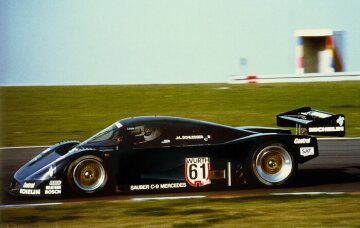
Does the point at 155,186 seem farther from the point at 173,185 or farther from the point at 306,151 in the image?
the point at 306,151

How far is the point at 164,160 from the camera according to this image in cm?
A: 782

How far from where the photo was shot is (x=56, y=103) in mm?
20391

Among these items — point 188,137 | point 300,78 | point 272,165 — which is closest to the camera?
point 188,137

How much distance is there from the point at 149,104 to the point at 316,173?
1051 centimetres

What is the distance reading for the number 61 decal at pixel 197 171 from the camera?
7.86 m

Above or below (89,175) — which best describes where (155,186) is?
below

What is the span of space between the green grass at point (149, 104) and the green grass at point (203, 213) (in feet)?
22.2

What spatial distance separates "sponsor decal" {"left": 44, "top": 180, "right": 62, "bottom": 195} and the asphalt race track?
0.36ft

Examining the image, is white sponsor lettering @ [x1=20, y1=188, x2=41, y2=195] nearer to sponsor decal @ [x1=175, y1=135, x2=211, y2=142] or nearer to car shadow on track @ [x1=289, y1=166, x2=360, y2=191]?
sponsor decal @ [x1=175, y1=135, x2=211, y2=142]

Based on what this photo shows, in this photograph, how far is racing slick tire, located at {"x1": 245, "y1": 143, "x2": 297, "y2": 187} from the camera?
808cm

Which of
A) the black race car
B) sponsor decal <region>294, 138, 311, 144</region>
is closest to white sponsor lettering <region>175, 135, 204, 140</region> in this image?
the black race car

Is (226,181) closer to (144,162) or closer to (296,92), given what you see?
(144,162)

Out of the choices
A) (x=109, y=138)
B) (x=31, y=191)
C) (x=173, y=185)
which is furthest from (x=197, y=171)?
(x=31, y=191)

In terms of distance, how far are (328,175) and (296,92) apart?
12668 millimetres
